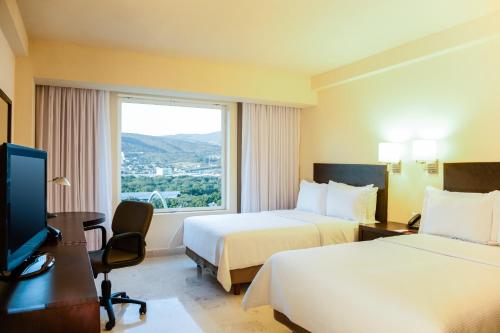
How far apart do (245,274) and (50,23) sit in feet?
9.66

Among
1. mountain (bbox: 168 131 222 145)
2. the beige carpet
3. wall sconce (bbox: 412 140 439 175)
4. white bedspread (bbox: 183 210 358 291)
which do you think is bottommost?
the beige carpet

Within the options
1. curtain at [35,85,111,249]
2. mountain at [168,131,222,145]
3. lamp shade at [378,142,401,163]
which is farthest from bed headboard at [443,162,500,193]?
curtain at [35,85,111,249]

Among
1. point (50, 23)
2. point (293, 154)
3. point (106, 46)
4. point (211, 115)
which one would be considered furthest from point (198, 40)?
point (293, 154)

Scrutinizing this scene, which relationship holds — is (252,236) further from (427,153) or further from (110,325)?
(427,153)

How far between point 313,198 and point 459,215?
1950mm

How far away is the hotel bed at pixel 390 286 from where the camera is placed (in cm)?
173

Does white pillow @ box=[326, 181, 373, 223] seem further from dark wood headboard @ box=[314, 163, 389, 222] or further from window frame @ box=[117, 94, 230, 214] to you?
window frame @ box=[117, 94, 230, 214]

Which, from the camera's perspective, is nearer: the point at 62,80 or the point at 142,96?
the point at 62,80

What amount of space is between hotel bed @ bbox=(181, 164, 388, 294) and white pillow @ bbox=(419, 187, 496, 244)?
89 cm

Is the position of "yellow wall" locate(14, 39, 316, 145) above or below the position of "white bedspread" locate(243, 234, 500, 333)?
above

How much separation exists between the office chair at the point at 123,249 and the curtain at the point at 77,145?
114 centimetres

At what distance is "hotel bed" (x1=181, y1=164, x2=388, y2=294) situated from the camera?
3.48m

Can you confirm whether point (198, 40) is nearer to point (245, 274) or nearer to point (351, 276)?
point (245, 274)

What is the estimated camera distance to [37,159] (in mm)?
1791
